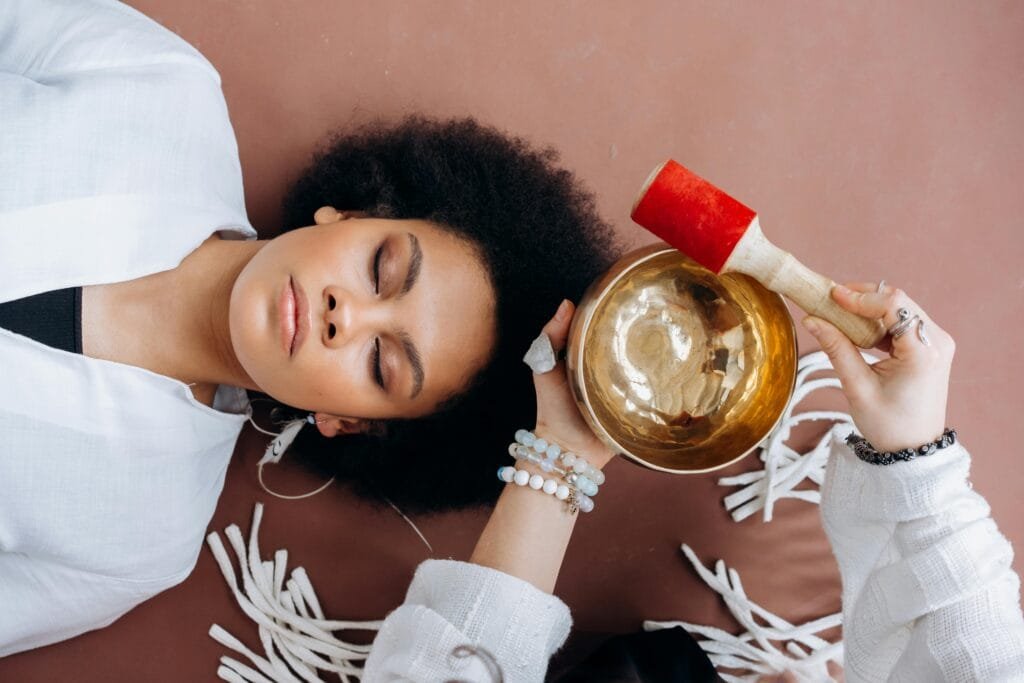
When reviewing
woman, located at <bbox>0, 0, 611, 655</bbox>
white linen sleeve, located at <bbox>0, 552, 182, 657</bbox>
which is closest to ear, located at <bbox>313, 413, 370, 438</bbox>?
woman, located at <bbox>0, 0, 611, 655</bbox>

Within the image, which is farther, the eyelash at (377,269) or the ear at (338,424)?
the ear at (338,424)

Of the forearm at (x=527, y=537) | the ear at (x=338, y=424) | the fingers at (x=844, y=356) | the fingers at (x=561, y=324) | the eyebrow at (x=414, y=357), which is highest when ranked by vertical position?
the fingers at (x=844, y=356)

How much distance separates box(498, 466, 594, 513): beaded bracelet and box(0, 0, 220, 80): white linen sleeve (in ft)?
2.44

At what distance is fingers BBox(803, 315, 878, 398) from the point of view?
82 cm

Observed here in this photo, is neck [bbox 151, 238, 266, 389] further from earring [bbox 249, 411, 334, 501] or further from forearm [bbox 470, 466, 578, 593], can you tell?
forearm [bbox 470, 466, 578, 593]

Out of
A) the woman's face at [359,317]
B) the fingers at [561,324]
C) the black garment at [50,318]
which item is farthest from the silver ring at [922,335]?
the black garment at [50,318]

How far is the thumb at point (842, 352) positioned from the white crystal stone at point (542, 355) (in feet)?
0.92

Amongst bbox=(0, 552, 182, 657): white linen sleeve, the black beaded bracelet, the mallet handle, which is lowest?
bbox=(0, 552, 182, 657): white linen sleeve

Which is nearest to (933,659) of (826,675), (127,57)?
(826,675)

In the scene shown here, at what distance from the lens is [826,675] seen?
1185 millimetres

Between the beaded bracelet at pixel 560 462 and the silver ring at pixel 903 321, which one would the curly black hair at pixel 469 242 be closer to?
the beaded bracelet at pixel 560 462

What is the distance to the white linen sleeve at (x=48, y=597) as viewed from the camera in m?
1.06

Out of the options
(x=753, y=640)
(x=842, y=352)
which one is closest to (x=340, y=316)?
(x=842, y=352)

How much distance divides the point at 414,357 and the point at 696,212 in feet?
1.20
